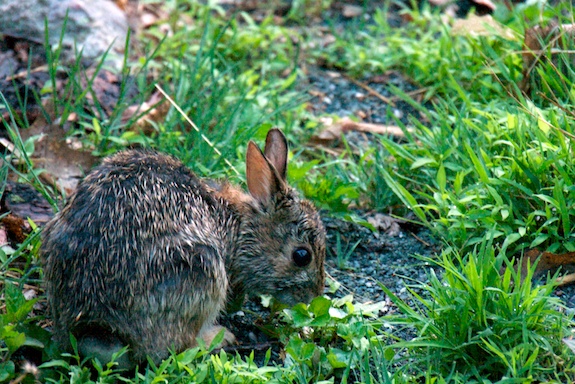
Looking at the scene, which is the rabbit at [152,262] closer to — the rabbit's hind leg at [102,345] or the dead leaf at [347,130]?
the rabbit's hind leg at [102,345]

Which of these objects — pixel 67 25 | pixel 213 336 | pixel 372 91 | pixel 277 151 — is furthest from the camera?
pixel 372 91

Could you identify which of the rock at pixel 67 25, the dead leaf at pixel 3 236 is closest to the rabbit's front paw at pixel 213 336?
the dead leaf at pixel 3 236

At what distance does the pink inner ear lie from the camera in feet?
15.8

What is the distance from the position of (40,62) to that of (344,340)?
3922mm

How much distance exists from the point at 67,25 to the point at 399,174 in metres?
3.47

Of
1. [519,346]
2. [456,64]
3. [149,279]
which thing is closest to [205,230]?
[149,279]

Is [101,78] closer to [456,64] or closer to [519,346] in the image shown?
[456,64]

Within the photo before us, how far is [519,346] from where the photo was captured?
12.8 feet

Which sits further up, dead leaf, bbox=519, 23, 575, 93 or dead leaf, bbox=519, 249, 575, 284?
dead leaf, bbox=519, 23, 575, 93

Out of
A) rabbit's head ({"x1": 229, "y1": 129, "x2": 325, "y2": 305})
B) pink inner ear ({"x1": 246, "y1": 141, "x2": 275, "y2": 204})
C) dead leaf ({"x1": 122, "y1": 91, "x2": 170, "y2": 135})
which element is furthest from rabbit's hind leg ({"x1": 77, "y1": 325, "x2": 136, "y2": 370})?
dead leaf ({"x1": 122, "y1": 91, "x2": 170, "y2": 135})

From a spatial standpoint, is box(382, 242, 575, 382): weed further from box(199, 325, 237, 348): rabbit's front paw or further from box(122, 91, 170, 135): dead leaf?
box(122, 91, 170, 135): dead leaf

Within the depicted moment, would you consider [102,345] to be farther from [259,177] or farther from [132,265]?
[259,177]

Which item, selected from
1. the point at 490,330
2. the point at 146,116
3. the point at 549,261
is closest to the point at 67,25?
the point at 146,116

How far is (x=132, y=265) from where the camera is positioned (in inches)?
162
